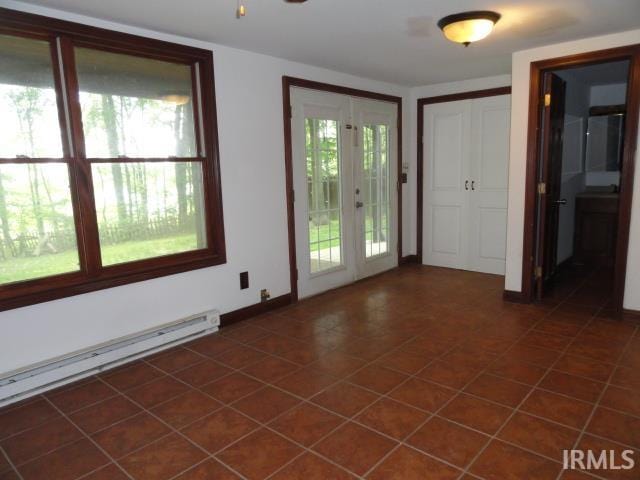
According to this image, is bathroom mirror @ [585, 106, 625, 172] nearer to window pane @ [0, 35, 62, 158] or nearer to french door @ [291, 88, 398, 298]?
french door @ [291, 88, 398, 298]

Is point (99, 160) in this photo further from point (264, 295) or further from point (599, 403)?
point (599, 403)

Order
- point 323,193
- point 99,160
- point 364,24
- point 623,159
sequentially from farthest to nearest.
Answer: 1. point 323,193
2. point 623,159
3. point 364,24
4. point 99,160

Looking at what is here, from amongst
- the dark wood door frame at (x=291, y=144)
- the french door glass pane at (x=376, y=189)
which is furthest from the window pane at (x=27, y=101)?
the french door glass pane at (x=376, y=189)

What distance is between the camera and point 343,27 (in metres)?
3.13

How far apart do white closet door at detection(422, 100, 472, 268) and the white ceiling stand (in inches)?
47.0

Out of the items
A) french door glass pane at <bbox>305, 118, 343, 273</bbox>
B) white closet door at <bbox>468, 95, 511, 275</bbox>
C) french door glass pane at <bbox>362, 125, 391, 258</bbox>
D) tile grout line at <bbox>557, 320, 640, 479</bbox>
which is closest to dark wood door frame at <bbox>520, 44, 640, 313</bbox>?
tile grout line at <bbox>557, 320, 640, 479</bbox>

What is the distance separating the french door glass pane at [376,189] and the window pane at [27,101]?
3.19 metres

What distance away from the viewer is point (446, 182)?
5.54 metres

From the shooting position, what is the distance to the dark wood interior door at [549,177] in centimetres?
395

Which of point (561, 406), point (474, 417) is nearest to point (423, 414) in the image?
point (474, 417)

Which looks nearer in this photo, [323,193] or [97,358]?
[97,358]

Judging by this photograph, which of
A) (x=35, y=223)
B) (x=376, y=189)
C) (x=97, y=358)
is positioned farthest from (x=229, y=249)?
(x=376, y=189)

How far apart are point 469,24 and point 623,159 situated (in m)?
1.82
